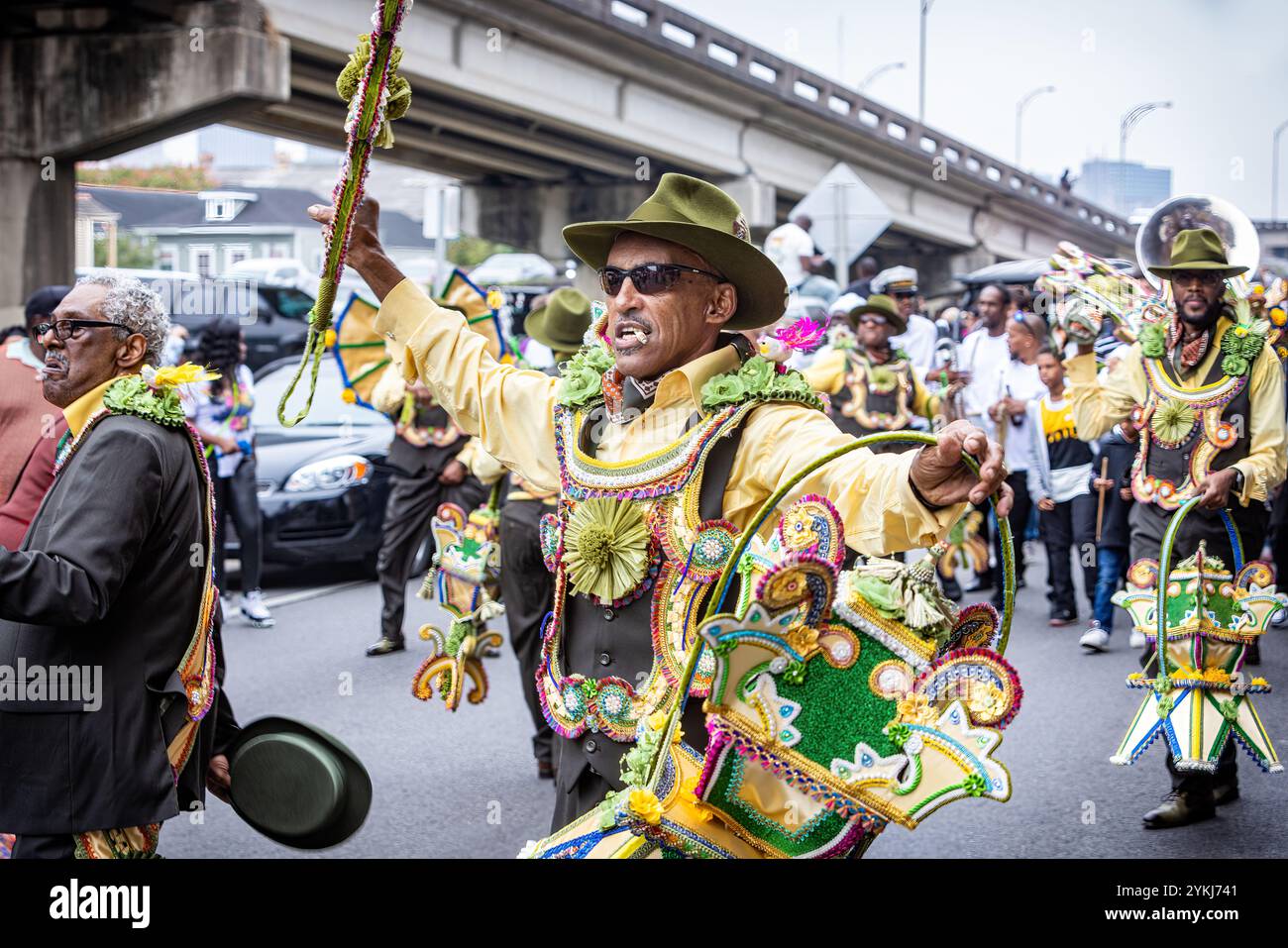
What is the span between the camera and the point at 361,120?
3215 millimetres

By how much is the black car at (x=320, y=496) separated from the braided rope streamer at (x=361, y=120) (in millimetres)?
8709

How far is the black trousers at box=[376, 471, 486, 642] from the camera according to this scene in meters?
9.95

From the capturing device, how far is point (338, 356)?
22.8 ft

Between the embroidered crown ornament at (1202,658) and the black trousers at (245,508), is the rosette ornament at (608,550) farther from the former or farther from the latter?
the black trousers at (245,508)

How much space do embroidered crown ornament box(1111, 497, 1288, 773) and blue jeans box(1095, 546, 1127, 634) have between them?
3.79 meters

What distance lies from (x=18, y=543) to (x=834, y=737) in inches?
102

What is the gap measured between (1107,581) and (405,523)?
474cm

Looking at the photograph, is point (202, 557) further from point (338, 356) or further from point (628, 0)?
point (628, 0)

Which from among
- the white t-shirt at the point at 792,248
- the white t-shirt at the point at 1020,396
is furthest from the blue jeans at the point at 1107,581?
the white t-shirt at the point at 792,248

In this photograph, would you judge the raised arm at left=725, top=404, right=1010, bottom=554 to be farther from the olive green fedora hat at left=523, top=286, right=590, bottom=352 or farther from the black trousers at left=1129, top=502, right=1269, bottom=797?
the olive green fedora hat at left=523, top=286, right=590, bottom=352

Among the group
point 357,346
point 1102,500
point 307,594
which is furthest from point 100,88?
point 1102,500

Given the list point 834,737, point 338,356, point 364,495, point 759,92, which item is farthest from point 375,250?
point 759,92

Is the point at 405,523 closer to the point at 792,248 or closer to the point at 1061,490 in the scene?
the point at 1061,490

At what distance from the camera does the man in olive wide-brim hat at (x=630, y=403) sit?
136 inches
